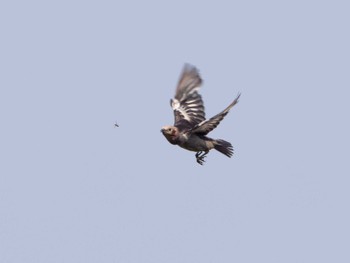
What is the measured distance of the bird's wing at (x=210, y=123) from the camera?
19945mm

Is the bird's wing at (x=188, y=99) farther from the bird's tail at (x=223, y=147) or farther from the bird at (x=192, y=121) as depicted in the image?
the bird's tail at (x=223, y=147)

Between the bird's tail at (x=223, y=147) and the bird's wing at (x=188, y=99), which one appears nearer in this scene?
the bird's tail at (x=223, y=147)

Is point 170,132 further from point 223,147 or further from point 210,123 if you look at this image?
point 223,147

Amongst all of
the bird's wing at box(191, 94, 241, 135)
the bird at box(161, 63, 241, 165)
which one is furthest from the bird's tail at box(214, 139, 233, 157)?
the bird's wing at box(191, 94, 241, 135)

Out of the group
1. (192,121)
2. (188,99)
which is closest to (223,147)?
(192,121)

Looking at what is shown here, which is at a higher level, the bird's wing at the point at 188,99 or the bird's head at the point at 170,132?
the bird's wing at the point at 188,99

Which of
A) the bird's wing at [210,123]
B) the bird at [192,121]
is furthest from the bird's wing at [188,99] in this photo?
the bird's wing at [210,123]

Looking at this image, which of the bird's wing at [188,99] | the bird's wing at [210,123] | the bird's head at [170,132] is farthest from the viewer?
the bird's wing at [188,99]

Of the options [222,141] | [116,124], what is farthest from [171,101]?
[116,124]

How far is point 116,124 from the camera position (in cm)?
2091

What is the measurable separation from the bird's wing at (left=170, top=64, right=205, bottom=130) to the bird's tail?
162cm

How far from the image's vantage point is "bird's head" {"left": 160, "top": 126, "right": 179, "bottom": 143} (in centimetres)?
2164

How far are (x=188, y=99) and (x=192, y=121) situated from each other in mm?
1028

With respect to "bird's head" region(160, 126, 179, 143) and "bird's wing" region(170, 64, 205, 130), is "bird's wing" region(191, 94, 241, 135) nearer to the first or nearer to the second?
"bird's head" region(160, 126, 179, 143)
